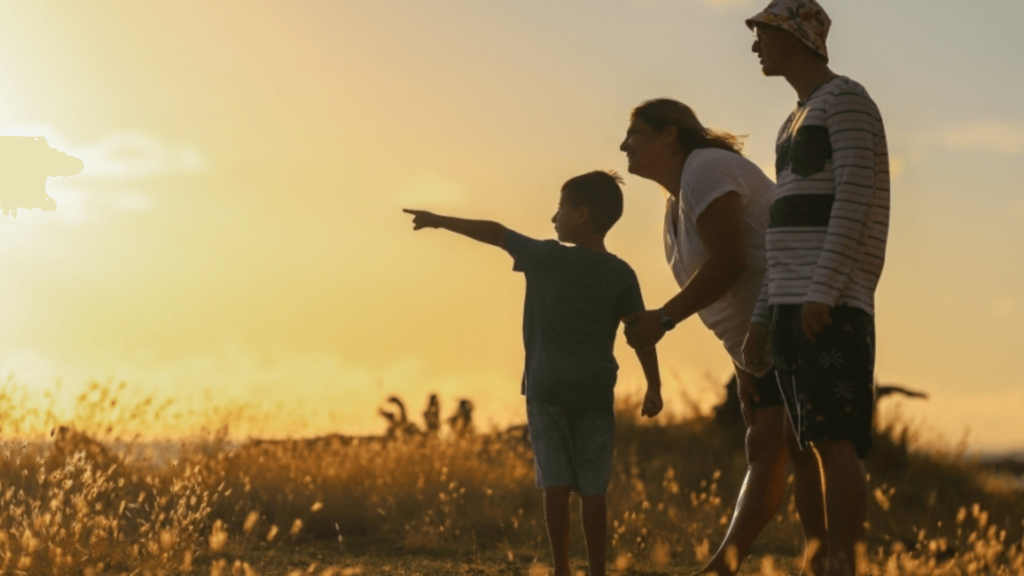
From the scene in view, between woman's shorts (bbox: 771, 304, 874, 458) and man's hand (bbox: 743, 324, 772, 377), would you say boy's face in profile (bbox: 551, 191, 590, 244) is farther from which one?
woman's shorts (bbox: 771, 304, 874, 458)

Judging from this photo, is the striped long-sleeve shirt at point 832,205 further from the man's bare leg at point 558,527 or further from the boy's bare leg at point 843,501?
the man's bare leg at point 558,527

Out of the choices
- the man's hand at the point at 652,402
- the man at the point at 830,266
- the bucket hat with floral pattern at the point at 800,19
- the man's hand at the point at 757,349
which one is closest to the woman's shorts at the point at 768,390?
the man's hand at the point at 757,349

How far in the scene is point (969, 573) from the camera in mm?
6184

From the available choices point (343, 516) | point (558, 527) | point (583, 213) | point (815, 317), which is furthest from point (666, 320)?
point (343, 516)

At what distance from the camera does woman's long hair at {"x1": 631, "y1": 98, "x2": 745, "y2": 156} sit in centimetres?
491

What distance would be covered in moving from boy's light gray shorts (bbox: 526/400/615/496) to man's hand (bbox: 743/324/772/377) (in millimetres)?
716

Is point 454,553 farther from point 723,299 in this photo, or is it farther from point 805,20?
point 805,20

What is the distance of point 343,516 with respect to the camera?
8.16m

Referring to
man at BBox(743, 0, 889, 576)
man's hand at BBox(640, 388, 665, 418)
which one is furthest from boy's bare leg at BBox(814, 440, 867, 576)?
man's hand at BBox(640, 388, 665, 418)

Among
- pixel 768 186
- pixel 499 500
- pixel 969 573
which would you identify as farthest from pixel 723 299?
pixel 499 500

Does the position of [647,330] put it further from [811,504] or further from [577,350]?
[811,504]

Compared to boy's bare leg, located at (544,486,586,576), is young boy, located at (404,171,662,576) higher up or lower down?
higher up

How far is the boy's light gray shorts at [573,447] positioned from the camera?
4.98 metres

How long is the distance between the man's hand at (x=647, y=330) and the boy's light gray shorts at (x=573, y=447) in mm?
506
